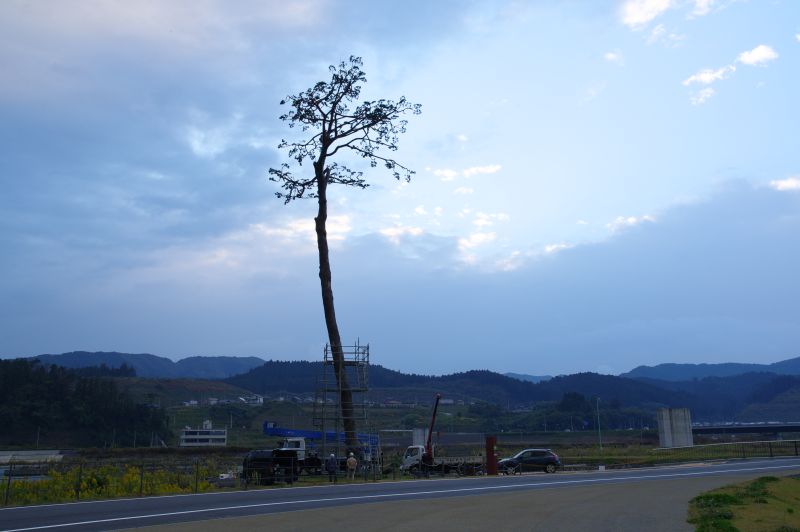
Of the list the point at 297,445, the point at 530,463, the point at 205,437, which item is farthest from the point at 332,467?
the point at 205,437

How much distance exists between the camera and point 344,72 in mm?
42094

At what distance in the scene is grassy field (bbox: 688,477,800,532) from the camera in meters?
15.6

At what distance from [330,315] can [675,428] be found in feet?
140

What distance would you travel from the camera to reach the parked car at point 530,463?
137 feet

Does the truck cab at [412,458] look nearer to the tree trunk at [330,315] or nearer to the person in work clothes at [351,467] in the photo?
the tree trunk at [330,315]

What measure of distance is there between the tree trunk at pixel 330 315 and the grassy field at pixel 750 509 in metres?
19.7

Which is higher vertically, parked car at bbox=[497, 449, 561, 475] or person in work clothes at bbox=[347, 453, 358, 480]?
person in work clothes at bbox=[347, 453, 358, 480]

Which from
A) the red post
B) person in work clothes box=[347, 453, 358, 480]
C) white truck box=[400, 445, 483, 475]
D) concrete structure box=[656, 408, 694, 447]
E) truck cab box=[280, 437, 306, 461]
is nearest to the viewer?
person in work clothes box=[347, 453, 358, 480]

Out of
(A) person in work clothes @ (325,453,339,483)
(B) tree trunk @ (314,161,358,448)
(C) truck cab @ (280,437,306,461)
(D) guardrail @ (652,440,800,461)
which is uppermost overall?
(B) tree trunk @ (314,161,358,448)

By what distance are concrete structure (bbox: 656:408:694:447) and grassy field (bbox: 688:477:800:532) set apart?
145 feet

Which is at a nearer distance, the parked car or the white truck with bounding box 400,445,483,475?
the white truck with bounding box 400,445,483,475

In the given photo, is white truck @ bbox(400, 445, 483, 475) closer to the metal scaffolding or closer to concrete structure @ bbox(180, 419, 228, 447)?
the metal scaffolding

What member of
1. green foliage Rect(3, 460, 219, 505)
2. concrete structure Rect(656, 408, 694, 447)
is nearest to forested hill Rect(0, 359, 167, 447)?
concrete structure Rect(656, 408, 694, 447)

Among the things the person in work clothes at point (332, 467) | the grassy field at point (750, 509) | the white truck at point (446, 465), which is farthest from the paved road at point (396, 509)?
the white truck at point (446, 465)
